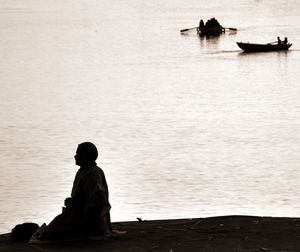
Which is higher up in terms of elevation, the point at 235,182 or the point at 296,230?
the point at 296,230

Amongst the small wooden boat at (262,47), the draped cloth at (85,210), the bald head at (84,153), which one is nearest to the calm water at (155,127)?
the small wooden boat at (262,47)

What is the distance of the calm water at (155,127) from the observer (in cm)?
2180

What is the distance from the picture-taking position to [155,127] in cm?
3456

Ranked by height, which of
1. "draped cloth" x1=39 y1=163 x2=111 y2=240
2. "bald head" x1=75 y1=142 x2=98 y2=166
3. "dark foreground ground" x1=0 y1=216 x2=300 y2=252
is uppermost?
"bald head" x1=75 y1=142 x2=98 y2=166

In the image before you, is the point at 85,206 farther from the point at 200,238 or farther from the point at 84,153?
the point at 200,238

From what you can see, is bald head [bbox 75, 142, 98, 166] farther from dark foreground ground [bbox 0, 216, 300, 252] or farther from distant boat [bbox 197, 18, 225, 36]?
distant boat [bbox 197, 18, 225, 36]

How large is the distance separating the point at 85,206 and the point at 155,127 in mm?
24698

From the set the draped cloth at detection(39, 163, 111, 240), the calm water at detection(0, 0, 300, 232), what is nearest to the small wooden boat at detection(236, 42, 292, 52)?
the calm water at detection(0, 0, 300, 232)

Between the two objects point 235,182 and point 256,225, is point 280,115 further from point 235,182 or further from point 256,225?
point 256,225

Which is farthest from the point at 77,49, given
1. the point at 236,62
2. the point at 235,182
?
the point at 235,182

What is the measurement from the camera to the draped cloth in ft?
32.2

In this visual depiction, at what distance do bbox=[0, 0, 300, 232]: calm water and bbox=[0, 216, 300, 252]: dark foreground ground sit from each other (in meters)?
8.04

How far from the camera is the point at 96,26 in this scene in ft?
358

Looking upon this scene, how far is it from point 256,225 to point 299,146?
19257 millimetres
